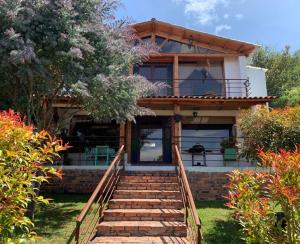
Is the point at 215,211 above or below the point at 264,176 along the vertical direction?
below

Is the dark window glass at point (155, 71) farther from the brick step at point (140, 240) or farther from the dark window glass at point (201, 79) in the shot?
the brick step at point (140, 240)

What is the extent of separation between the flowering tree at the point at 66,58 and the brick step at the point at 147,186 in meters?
2.19

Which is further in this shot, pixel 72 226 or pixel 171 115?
pixel 171 115

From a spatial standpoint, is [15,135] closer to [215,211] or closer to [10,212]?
[10,212]

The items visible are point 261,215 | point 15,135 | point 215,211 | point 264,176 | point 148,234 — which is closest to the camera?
point 15,135

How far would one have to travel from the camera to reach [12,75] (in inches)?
363

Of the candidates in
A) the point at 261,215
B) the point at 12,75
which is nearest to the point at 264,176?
the point at 261,215

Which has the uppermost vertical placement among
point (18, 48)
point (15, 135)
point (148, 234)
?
point (18, 48)

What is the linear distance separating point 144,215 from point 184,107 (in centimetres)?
818

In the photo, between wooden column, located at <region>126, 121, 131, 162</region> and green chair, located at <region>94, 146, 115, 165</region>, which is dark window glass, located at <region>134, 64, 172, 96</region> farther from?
green chair, located at <region>94, 146, 115, 165</region>

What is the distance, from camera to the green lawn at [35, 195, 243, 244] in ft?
26.2

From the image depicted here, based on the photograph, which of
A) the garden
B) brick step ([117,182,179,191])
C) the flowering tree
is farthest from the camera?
brick step ([117,182,179,191])

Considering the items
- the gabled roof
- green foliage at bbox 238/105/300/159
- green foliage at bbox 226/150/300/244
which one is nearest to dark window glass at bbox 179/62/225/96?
the gabled roof

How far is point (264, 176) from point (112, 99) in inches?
207
